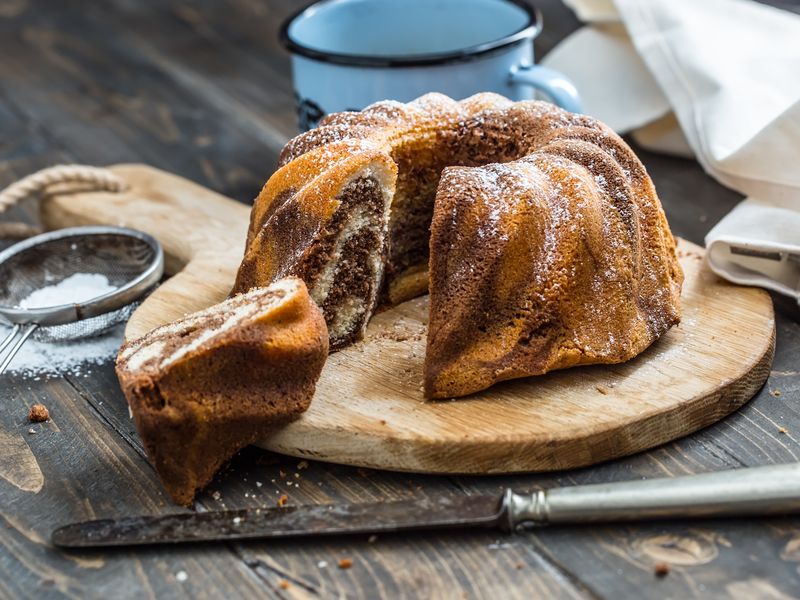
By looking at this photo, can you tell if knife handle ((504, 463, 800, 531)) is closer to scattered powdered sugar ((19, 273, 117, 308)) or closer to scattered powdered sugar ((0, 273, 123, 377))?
scattered powdered sugar ((0, 273, 123, 377))

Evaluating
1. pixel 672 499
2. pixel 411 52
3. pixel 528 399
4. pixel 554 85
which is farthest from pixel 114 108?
pixel 672 499

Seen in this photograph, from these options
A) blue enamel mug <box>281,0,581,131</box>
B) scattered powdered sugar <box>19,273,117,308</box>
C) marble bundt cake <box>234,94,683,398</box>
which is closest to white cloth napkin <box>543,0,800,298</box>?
marble bundt cake <box>234,94,683,398</box>

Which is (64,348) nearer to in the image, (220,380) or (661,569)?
(220,380)

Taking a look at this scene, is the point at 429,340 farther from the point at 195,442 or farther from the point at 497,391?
the point at 195,442

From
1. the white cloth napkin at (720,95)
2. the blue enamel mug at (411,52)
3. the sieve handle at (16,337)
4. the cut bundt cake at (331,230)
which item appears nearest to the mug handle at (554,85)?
the blue enamel mug at (411,52)

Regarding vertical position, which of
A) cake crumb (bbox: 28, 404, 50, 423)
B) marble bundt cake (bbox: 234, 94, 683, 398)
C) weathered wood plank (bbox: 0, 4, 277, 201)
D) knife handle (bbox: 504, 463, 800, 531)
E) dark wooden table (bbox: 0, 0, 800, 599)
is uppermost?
marble bundt cake (bbox: 234, 94, 683, 398)

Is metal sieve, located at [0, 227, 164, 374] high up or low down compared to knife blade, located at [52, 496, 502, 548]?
down

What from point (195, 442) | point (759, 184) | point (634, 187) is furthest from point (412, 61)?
point (195, 442)

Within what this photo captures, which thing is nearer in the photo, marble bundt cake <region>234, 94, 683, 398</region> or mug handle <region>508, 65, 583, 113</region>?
marble bundt cake <region>234, 94, 683, 398</region>
